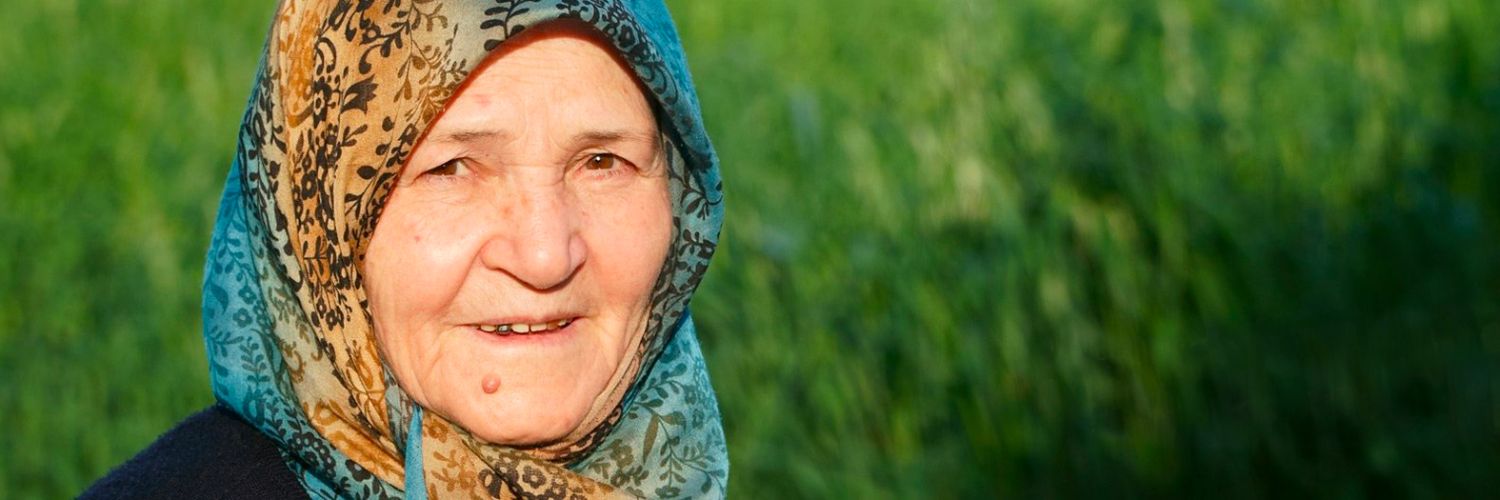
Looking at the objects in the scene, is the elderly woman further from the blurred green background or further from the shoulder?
the blurred green background

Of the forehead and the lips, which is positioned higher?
the forehead

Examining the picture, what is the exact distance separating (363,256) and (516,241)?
18 centimetres

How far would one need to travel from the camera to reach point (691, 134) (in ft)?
7.55

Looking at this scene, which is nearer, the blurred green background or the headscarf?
the headscarf

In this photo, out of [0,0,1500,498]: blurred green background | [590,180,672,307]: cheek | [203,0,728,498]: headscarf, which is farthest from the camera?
[0,0,1500,498]: blurred green background

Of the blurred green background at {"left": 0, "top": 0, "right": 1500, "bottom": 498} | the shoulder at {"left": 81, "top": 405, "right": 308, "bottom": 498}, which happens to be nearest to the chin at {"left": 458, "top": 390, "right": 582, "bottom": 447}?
the shoulder at {"left": 81, "top": 405, "right": 308, "bottom": 498}

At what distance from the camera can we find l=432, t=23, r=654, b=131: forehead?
2123 millimetres

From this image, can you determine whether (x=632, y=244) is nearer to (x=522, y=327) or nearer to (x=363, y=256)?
(x=522, y=327)

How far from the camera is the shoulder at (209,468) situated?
226 cm

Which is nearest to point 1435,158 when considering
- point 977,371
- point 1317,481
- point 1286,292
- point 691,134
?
point 1286,292

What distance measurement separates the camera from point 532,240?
213 cm

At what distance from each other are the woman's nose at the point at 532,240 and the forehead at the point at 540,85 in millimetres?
83

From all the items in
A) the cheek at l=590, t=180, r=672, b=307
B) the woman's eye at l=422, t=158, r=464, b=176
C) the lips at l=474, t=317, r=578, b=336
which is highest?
the woman's eye at l=422, t=158, r=464, b=176

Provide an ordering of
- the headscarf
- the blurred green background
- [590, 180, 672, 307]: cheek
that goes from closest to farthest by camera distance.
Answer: the headscarf < [590, 180, 672, 307]: cheek < the blurred green background
